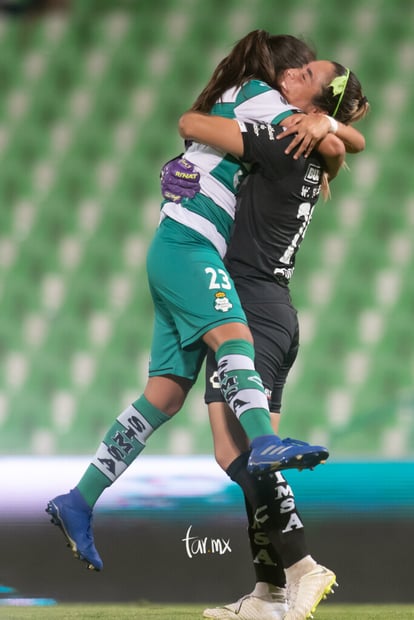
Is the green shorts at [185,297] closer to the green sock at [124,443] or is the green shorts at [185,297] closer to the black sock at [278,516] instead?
the green sock at [124,443]

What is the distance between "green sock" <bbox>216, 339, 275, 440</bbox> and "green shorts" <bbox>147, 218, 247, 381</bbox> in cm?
5

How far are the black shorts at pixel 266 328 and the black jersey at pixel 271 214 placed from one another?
24 millimetres

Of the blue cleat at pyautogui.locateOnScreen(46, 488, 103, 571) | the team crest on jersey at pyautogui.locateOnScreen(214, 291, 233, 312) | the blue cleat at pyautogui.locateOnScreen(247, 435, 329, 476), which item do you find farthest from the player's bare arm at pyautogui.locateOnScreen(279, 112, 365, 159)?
the blue cleat at pyautogui.locateOnScreen(46, 488, 103, 571)

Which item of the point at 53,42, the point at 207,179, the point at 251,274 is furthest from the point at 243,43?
the point at 53,42

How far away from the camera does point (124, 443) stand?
1.66m

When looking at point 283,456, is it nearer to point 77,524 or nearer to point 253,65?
point 77,524

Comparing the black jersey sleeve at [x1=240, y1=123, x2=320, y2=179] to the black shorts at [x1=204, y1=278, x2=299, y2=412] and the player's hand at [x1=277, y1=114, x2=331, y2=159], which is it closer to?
the player's hand at [x1=277, y1=114, x2=331, y2=159]

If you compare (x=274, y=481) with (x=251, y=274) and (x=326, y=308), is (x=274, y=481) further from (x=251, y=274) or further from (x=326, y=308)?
(x=326, y=308)

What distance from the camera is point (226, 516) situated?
7.29 feet

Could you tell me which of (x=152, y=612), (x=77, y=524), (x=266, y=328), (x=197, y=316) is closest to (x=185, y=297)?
(x=197, y=316)

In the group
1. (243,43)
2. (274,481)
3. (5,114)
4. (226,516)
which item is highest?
(5,114)

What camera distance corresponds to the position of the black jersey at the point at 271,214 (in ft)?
5.20

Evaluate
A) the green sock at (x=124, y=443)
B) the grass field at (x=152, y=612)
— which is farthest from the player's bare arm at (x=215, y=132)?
the grass field at (x=152, y=612)

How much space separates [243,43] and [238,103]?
131 millimetres
